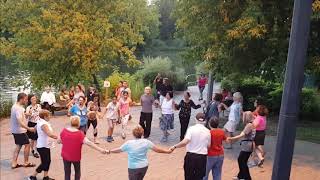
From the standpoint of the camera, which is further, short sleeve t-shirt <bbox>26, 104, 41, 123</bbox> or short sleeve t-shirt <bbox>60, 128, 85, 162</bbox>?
short sleeve t-shirt <bbox>26, 104, 41, 123</bbox>

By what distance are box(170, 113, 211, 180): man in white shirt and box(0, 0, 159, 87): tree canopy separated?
563 inches

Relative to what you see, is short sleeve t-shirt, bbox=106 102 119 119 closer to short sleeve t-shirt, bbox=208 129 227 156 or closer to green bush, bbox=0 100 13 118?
short sleeve t-shirt, bbox=208 129 227 156

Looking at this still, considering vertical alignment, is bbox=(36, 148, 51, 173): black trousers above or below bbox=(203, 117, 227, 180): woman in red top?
below

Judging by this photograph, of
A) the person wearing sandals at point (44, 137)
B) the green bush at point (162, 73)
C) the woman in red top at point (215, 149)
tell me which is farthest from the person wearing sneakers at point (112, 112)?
the green bush at point (162, 73)

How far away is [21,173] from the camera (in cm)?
1005

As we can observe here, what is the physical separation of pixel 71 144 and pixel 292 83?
13.2 ft

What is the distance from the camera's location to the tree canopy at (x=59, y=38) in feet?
70.2

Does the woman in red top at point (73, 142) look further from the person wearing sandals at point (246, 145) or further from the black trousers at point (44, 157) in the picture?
the person wearing sandals at point (246, 145)

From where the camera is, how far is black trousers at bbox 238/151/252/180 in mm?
9414

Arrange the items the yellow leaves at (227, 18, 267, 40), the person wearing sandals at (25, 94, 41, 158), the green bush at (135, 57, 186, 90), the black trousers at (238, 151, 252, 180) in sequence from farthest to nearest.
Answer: the green bush at (135, 57, 186, 90) < the yellow leaves at (227, 18, 267, 40) < the person wearing sandals at (25, 94, 41, 158) < the black trousers at (238, 151, 252, 180)

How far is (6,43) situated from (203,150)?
17.9 meters

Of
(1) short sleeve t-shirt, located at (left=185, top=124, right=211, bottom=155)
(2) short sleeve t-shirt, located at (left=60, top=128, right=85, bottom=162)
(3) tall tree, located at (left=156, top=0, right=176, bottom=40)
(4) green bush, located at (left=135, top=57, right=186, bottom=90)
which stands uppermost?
(3) tall tree, located at (left=156, top=0, right=176, bottom=40)

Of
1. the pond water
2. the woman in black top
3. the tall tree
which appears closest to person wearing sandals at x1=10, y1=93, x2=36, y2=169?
the woman in black top

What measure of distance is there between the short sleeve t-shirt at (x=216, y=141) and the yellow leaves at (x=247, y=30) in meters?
4.95
